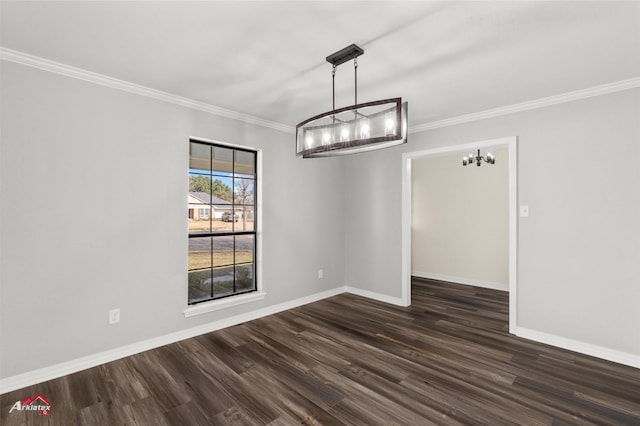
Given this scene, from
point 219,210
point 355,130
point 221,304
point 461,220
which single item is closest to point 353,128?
point 355,130

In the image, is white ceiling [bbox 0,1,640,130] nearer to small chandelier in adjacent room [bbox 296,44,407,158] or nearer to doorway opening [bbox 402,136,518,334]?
small chandelier in adjacent room [bbox 296,44,407,158]

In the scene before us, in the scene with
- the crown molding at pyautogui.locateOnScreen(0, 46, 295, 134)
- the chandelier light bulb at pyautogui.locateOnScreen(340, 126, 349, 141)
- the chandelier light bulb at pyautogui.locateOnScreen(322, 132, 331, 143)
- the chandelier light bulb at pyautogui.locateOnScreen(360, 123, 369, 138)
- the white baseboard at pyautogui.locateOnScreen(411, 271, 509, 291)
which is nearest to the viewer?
the chandelier light bulb at pyautogui.locateOnScreen(360, 123, 369, 138)

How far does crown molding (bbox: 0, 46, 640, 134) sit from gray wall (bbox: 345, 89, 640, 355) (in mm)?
70

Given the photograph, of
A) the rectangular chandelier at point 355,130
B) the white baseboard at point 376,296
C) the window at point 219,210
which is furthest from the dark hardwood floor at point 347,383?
the rectangular chandelier at point 355,130

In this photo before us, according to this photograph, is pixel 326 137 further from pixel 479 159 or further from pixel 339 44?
pixel 479 159

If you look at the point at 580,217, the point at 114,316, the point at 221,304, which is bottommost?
the point at 221,304

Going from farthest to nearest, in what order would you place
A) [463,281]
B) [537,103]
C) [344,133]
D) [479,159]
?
[463,281] < [479,159] < [537,103] < [344,133]

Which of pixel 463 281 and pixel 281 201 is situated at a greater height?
pixel 281 201

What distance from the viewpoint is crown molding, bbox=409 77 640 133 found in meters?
2.88

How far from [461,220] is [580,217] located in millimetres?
2919

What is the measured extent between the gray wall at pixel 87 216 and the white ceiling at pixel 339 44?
331 millimetres

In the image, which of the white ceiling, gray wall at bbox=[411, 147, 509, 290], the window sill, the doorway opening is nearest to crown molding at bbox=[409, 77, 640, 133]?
the white ceiling

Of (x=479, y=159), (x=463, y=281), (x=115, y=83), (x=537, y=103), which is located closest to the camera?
(x=115, y=83)

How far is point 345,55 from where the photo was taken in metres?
2.35
